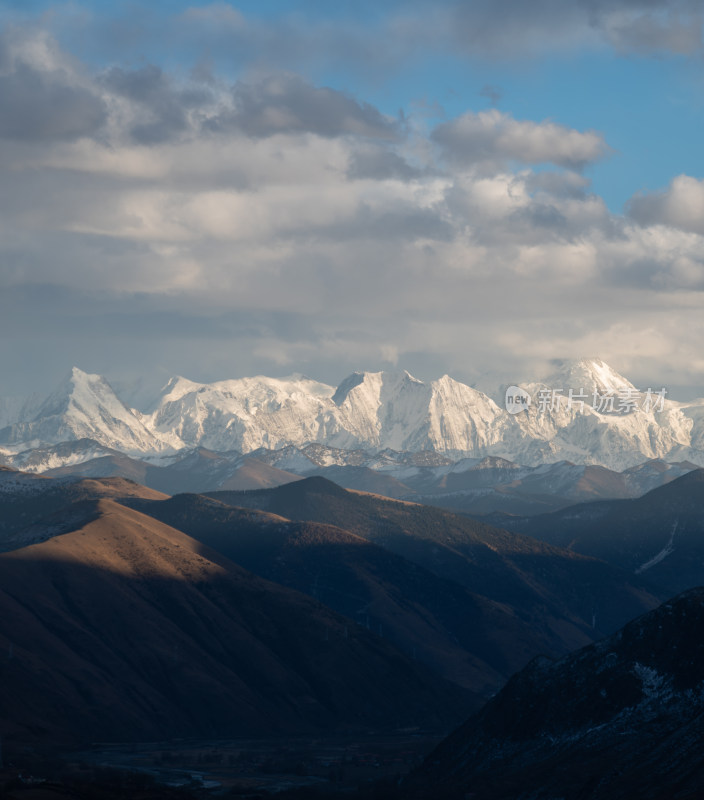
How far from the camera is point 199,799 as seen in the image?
19150 centimetres

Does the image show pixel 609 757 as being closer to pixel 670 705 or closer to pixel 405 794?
pixel 670 705

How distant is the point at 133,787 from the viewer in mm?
186000

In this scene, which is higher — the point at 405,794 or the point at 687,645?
the point at 687,645

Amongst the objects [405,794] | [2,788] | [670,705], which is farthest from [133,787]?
[670,705]

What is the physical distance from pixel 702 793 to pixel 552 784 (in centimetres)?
2636

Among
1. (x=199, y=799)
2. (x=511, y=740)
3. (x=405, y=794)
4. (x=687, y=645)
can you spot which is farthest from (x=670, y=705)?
(x=199, y=799)

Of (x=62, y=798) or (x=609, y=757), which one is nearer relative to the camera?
(x=62, y=798)

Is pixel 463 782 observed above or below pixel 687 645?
below

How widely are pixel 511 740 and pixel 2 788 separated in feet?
250

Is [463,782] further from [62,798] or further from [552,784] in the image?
[62,798]

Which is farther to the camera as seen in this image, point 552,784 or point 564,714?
point 564,714

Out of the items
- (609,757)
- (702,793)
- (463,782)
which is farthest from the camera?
(463,782)

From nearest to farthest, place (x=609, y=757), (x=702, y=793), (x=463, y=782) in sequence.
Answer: (x=702, y=793) → (x=609, y=757) → (x=463, y=782)

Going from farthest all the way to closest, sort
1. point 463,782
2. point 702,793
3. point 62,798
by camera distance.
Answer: point 463,782, point 62,798, point 702,793
